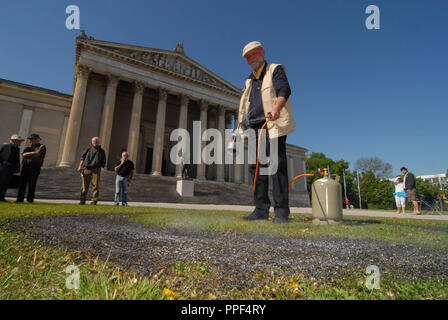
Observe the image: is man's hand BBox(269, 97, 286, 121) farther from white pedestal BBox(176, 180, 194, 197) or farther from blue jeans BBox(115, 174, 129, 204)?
white pedestal BBox(176, 180, 194, 197)

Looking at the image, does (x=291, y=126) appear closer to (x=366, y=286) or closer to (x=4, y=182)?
(x=366, y=286)

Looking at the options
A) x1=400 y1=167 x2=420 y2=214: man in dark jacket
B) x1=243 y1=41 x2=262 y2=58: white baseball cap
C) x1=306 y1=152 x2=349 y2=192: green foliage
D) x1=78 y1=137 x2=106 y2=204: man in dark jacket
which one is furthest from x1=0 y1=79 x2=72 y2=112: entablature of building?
x1=306 y1=152 x2=349 y2=192: green foliage

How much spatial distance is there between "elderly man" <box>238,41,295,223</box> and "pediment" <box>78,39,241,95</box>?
24239 millimetres

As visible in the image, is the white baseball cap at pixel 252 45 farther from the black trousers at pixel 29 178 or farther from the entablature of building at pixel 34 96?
the entablature of building at pixel 34 96

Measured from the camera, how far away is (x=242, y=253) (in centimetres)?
187

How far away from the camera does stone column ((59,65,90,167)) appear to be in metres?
20.5

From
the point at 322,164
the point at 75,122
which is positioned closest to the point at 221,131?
the point at 75,122

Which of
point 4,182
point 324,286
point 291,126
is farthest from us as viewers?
point 4,182

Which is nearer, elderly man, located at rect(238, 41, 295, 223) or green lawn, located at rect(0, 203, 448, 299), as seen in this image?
green lawn, located at rect(0, 203, 448, 299)

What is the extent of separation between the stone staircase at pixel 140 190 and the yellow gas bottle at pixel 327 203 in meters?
13.7

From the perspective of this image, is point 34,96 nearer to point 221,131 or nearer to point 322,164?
point 221,131

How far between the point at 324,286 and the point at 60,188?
57.2 feet

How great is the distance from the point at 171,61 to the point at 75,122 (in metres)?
13.4

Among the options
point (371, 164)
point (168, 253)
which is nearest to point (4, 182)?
point (168, 253)
